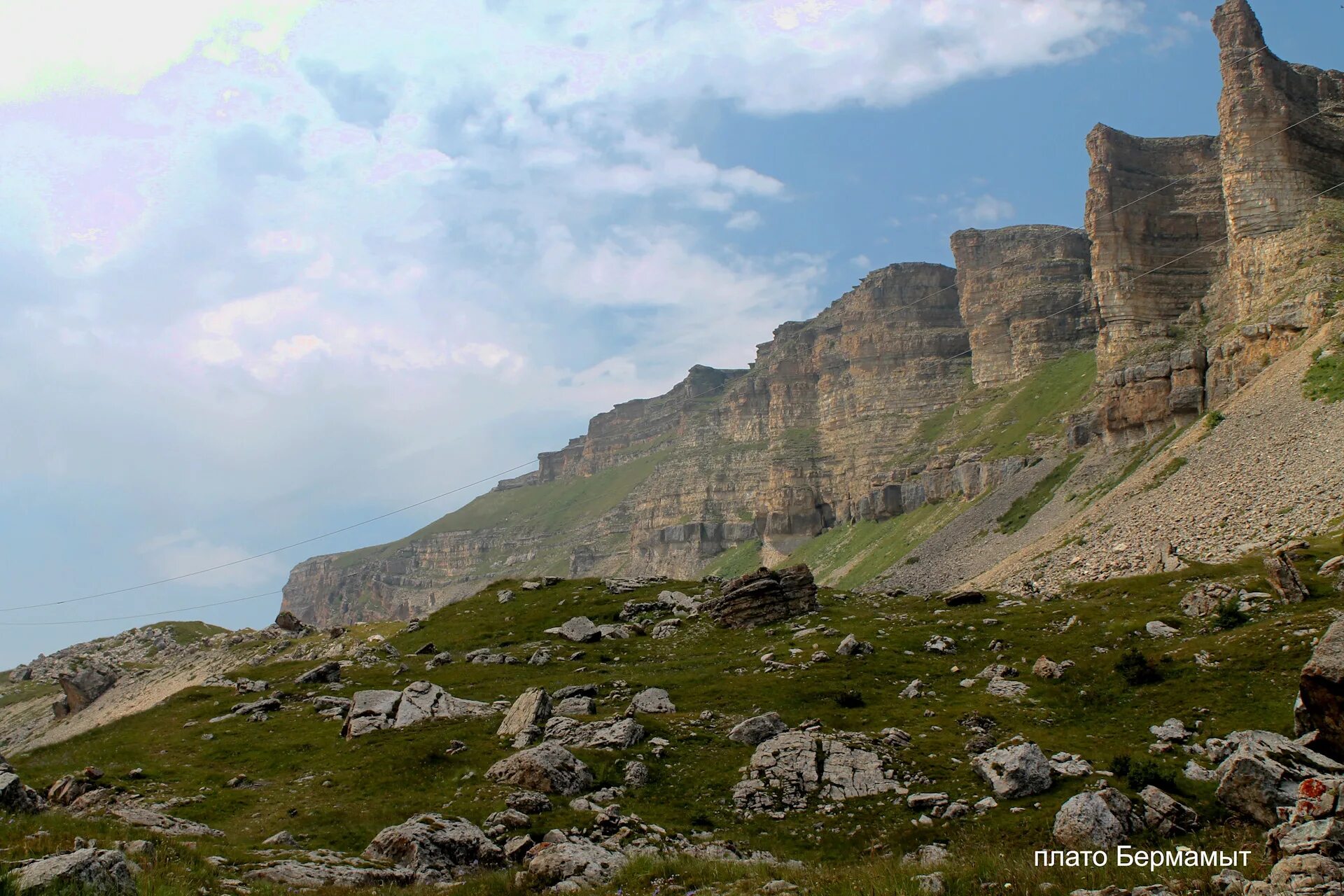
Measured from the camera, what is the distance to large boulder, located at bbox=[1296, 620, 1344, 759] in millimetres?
15984

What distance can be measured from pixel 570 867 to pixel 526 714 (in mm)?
14439

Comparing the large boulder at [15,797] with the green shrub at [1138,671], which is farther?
the green shrub at [1138,671]

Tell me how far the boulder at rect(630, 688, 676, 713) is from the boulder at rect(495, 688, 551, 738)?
353 centimetres

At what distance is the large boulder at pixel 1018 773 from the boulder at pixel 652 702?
1336 centimetres

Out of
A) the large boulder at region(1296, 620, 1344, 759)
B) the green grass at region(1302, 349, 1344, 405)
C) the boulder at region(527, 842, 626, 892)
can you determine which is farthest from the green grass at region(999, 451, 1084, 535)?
the boulder at region(527, 842, 626, 892)

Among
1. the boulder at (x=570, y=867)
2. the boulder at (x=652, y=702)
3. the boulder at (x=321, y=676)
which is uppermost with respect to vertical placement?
the boulder at (x=321, y=676)

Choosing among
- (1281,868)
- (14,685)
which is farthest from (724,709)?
(14,685)

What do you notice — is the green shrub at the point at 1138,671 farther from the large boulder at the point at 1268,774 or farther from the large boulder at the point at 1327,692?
the large boulder at the point at 1268,774

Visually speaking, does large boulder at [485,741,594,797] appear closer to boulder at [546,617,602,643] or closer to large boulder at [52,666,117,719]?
boulder at [546,617,602,643]

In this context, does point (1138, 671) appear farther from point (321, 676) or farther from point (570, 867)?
point (321, 676)

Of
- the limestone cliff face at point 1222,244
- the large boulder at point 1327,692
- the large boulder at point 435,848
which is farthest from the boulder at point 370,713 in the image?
the limestone cliff face at point 1222,244

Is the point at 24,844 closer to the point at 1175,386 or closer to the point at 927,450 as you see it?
the point at 1175,386

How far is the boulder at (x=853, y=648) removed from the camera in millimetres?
37406

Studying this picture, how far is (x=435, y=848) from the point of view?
18.4m
